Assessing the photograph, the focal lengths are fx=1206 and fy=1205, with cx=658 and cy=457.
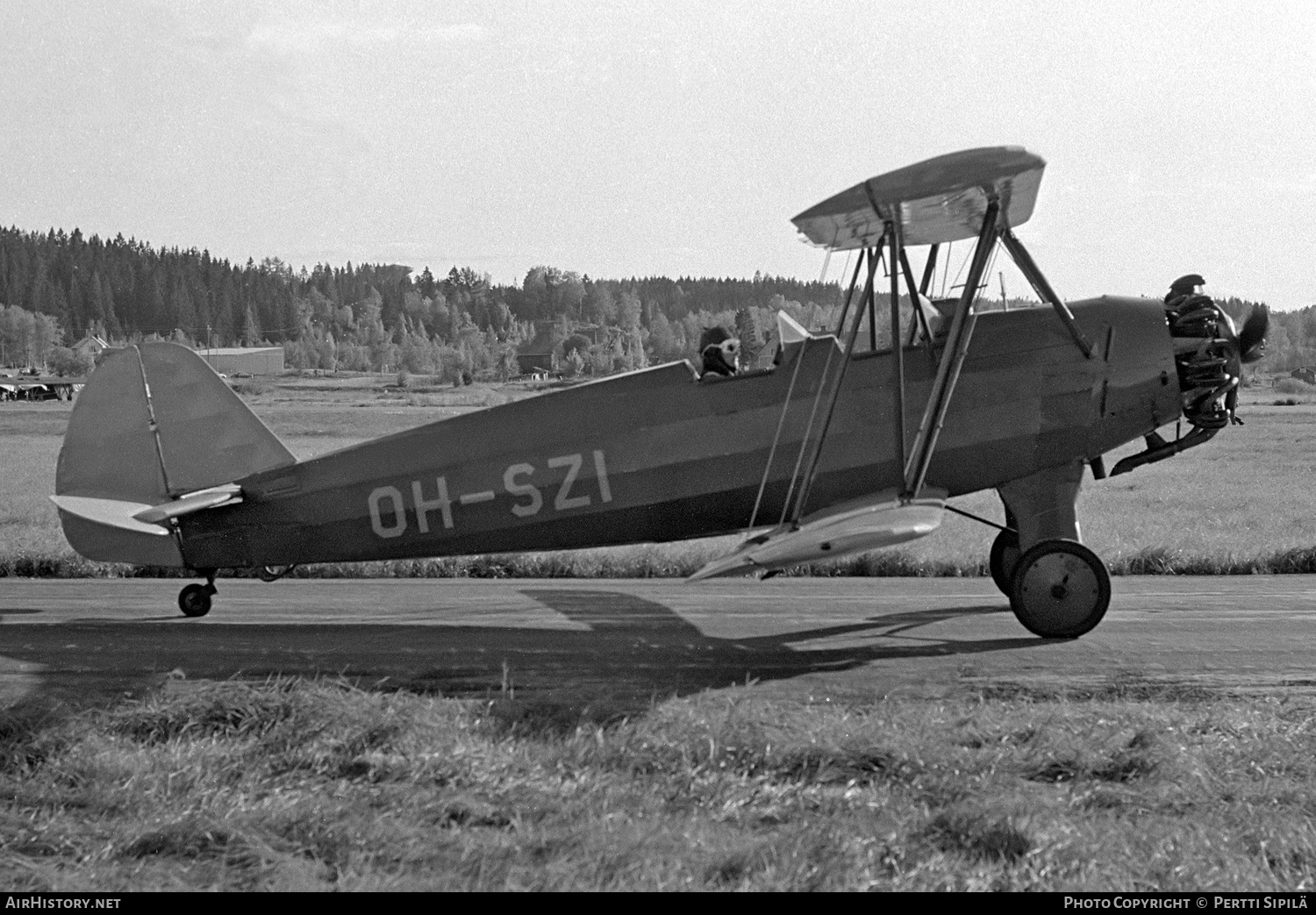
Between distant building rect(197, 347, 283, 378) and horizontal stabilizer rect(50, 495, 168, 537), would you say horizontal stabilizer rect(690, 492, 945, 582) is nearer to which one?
horizontal stabilizer rect(50, 495, 168, 537)

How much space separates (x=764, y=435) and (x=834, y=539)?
4.96ft

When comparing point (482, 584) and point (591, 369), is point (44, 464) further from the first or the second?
point (591, 369)

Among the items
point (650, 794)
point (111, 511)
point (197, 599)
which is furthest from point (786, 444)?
point (111, 511)

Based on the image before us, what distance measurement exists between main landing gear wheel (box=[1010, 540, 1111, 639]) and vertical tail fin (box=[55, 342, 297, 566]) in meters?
5.98

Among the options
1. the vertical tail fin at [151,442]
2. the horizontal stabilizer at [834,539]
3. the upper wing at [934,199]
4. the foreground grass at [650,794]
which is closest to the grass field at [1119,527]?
the vertical tail fin at [151,442]

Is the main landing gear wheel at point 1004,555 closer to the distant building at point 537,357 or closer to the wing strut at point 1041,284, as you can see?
the wing strut at point 1041,284

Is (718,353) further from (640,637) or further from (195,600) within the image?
(195,600)

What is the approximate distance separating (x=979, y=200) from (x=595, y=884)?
620 centimetres

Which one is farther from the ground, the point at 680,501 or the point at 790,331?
the point at 790,331

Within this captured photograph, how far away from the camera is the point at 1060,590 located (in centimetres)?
879

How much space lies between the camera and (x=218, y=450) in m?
9.96

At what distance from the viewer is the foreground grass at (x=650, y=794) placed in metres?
4.30

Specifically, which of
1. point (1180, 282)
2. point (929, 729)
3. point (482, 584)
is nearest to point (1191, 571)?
point (1180, 282)

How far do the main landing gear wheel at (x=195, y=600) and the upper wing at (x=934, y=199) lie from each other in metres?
5.71
